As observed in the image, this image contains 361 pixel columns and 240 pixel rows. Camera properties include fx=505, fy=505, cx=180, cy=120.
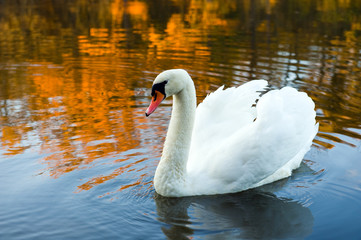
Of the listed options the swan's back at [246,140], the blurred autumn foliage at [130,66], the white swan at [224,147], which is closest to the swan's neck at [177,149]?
the white swan at [224,147]

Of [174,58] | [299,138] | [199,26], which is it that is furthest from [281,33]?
[299,138]

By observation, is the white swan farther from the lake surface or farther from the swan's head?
the lake surface

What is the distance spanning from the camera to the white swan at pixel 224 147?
18.3 feet

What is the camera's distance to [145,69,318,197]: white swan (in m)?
5.57

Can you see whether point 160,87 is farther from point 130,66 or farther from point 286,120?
point 130,66

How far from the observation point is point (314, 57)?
15.0m

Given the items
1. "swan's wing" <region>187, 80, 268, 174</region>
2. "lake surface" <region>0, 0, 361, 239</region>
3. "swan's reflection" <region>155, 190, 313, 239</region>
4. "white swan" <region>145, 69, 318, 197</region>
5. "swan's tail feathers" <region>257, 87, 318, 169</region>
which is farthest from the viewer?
"swan's wing" <region>187, 80, 268, 174</region>

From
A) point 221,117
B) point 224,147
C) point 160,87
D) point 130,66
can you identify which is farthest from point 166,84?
point 130,66

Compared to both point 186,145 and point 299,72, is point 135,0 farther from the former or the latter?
point 186,145

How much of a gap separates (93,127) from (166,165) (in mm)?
2988

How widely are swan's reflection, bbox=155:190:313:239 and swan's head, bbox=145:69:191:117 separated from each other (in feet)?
3.80

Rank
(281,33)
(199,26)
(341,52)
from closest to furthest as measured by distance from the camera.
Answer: (341,52)
(281,33)
(199,26)

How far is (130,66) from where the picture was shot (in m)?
13.9

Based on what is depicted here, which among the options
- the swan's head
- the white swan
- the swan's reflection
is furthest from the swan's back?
the swan's head
